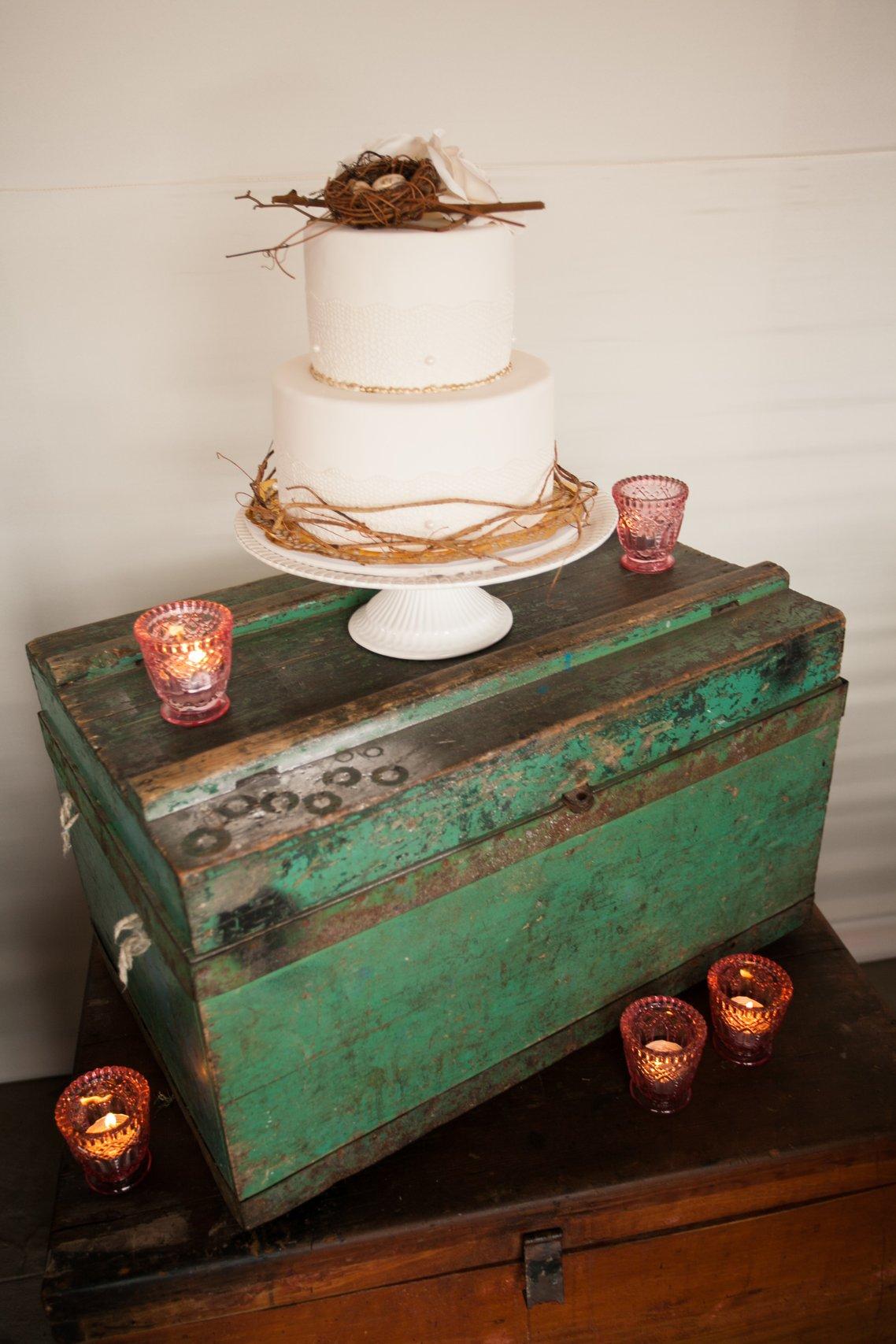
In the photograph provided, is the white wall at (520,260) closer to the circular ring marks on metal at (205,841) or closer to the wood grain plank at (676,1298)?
Result: the circular ring marks on metal at (205,841)

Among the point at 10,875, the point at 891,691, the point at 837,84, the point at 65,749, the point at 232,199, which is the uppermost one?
the point at 837,84

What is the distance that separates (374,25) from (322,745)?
874 millimetres

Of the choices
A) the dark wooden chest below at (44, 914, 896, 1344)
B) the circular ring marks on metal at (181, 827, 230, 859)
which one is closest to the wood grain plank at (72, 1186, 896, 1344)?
the dark wooden chest below at (44, 914, 896, 1344)

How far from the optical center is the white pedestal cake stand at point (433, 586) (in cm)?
92

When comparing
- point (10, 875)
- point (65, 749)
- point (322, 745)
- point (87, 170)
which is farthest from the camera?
point (10, 875)

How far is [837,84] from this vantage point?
139 centimetres

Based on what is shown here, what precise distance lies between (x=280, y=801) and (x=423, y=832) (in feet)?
0.40

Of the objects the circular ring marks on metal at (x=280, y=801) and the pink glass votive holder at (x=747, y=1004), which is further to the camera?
the pink glass votive holder at (x=747, y=1004)

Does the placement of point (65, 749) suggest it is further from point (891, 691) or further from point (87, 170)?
point (891, 691)

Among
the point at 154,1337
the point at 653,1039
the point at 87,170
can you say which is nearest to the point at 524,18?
the point at 87,170

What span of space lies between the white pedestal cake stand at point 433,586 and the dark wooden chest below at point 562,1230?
46cm

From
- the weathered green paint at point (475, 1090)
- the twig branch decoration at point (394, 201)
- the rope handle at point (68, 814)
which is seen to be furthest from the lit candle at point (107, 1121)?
the twig branch decoration at point (394, 201)

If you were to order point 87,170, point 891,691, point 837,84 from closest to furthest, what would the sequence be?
1. point 87,170
2. point 837,84
3. point 891,691

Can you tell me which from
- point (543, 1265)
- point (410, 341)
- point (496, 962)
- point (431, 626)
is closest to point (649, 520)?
point (431, 626)
